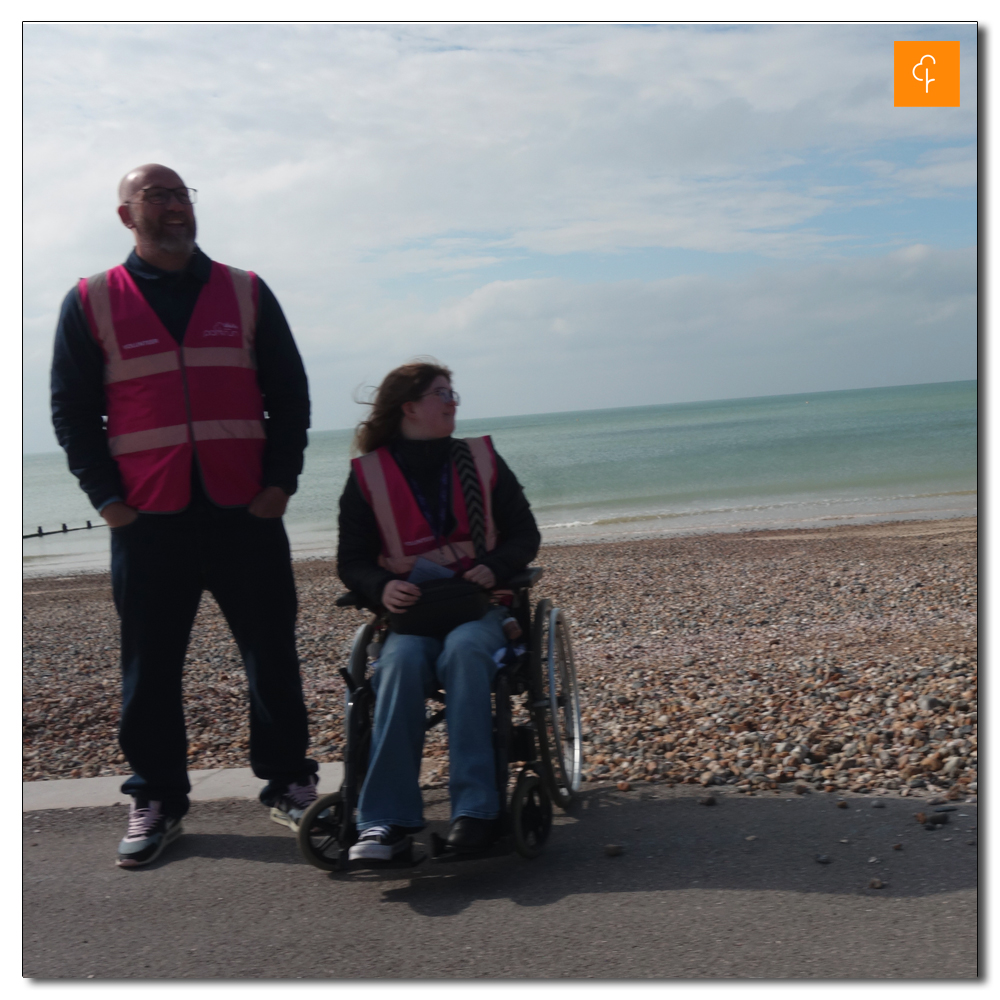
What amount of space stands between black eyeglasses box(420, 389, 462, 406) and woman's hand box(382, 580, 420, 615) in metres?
0.64

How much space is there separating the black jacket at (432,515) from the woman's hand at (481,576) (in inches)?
1.1

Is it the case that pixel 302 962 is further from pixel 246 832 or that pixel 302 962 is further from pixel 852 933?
pixel 852 933

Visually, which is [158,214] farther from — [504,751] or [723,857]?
[723,857]

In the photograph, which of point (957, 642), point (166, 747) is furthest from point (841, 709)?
point (166, 747)

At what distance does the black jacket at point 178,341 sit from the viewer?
3.15m

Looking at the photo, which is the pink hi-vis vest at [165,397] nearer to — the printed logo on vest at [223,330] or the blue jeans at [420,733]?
the printed logo on vest at [223,330]

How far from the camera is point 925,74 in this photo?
264 cm

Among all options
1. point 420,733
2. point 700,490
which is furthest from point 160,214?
point 700,490

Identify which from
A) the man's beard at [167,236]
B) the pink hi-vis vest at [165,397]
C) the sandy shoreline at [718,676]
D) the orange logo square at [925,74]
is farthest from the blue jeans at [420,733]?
the orange logo square at [925,74]

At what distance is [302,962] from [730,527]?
1915 cm

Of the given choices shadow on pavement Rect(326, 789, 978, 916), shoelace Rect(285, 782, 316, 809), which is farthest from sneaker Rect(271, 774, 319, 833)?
shadow on pavement Rect(326, 789, 978, 916)

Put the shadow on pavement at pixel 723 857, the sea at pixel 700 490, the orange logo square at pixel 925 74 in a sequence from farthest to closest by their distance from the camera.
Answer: the sea at pixel 700 490
the shadow on pavement at pixel 723 857
the orange logo square at pixel 925 74

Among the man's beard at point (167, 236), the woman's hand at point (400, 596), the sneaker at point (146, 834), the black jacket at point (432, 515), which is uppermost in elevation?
the man's beard at point (167, 236)

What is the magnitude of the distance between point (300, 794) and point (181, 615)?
2.42 ft
